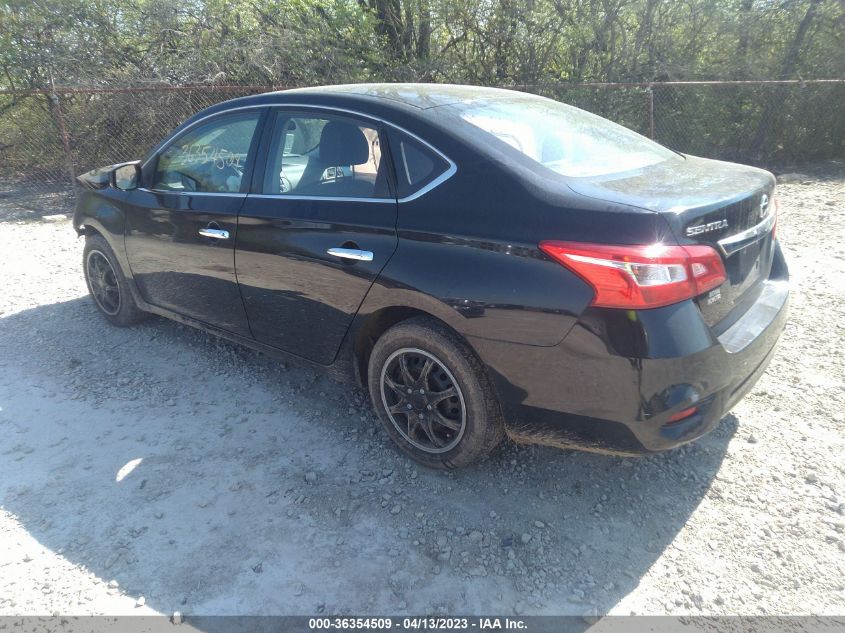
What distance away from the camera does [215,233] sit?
3.74m

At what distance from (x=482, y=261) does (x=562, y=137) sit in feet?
3.19

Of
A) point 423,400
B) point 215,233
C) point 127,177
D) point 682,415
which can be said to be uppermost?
point 127,177

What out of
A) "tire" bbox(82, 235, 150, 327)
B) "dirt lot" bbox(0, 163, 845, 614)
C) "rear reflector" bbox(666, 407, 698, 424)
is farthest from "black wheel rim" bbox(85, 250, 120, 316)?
"rear reflector" bbox(666, 407, 698, 424)

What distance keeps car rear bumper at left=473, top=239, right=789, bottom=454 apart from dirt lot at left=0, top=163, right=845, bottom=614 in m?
0.46

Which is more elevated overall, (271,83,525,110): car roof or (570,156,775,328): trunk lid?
(271,83,525,110): car roof

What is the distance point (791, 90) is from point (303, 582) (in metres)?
11.8

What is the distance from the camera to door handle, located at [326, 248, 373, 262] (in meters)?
2.99

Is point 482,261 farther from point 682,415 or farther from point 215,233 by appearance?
point 215,233

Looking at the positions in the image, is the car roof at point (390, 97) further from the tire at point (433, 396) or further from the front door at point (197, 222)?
the tire at point (433, 396)

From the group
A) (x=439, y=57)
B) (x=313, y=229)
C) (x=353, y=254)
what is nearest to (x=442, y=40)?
(x=439, y=57)

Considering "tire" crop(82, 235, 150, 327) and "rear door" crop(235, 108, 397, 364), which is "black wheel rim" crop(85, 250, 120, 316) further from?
"rear door" crop(235, 108, 397, 364)

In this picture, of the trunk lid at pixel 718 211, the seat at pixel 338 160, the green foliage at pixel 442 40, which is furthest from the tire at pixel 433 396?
the green foliage at pixel 442 40

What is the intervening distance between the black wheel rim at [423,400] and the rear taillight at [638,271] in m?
0.81

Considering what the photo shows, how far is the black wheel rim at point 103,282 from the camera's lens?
191 inches
